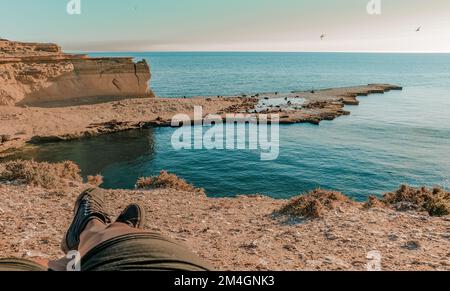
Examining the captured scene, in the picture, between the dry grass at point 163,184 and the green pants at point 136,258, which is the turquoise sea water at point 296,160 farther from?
the green pants at point 136,258

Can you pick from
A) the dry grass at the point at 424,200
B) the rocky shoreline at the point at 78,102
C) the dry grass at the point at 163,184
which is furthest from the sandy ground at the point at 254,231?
the rocky shoreline at the point at 78,102

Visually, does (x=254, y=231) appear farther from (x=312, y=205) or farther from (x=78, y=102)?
(x=78, y=102)

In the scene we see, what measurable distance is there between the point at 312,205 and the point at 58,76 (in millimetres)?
40042

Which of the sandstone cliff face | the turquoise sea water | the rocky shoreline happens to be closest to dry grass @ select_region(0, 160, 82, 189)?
the turquoise sea water

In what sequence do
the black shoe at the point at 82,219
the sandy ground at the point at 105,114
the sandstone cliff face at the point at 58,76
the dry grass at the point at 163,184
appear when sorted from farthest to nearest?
1. the sandstone cliff face at the point at 58,76
2. the sandy ground at the point at 105,114
3. the dry grass at the point at 163,184
4. the black shoe at the point at 82,219

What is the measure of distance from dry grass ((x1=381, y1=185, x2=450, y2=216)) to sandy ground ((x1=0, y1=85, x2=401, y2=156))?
93.3 feet

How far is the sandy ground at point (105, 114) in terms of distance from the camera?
33.0m

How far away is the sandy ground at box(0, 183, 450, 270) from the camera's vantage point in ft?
Result: 24.3

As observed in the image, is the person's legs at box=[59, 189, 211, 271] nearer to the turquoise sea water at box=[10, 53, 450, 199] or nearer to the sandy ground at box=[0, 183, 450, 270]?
the sandy ground at box=[0, 183, 450, 270]

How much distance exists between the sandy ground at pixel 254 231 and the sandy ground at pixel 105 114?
21365 millimetres

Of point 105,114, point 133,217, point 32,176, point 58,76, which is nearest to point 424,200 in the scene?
point 133,217

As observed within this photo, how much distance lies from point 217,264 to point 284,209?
4545 millimetres

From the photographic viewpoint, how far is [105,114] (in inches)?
1614

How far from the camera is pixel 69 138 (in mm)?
33031
